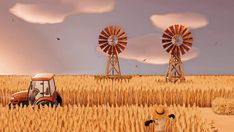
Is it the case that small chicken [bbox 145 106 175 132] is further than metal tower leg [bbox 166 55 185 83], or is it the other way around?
metal tower leg [bbox 166 55 185 83]

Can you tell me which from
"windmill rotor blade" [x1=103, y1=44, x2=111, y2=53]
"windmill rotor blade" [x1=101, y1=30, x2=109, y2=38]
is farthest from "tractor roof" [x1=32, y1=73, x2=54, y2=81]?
"windmill rotor blade" [x1=101, y1=30, x2=109, y2=38]

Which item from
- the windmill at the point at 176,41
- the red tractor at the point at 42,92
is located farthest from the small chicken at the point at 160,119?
the windmill at the point at 176,41

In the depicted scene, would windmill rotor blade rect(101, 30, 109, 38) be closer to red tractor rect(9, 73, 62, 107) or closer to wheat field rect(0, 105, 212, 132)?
red tractor rect(9, 73, 62, 107)

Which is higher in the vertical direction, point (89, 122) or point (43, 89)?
point (43, 89)

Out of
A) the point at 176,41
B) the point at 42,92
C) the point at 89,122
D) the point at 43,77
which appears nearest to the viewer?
the point at 89,122

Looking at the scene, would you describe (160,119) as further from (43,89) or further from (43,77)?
(43,77)

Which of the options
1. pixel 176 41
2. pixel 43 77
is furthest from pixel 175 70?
pixel 43 77

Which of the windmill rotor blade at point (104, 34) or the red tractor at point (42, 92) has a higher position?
the windmill rotor blade at point (104, 34)

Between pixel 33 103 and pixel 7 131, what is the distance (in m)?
6.24

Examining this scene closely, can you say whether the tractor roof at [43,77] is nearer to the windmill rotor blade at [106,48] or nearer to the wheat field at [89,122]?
the wheat field at [89,122]

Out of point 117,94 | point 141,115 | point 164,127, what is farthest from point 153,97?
point 164,127

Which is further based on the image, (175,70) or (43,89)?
(175,70)

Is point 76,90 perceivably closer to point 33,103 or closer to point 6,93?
point 6,93

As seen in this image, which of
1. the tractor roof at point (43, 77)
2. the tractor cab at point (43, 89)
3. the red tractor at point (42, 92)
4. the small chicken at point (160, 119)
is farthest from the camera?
the tractor roof at point (43, 77)
